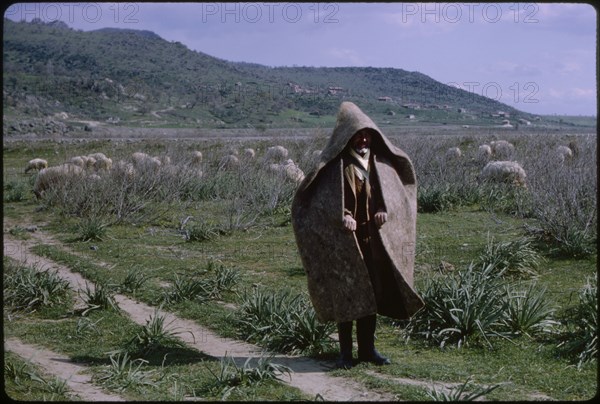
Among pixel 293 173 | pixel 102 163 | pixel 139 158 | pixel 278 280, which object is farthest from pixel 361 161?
pixel 102 163

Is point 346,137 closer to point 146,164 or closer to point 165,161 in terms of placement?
point 146,164

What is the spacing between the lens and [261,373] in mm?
Result: 5648

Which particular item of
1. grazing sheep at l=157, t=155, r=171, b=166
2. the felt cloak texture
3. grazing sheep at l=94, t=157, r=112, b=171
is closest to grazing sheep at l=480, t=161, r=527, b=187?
grazing sheep at l=157, t=155, r=171, b=166

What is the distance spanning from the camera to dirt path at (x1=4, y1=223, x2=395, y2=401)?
5.47 m

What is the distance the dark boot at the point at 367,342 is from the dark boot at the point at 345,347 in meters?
0.10

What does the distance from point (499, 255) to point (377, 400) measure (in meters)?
4.73

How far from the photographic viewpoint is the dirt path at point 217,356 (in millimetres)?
5473

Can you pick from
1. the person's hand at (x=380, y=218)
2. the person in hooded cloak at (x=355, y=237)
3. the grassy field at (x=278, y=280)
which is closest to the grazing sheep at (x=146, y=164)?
the grassy field at (x=278, y=280)

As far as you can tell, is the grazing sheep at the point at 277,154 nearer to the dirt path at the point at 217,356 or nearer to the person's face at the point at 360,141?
the dirt path at the point at 217,356

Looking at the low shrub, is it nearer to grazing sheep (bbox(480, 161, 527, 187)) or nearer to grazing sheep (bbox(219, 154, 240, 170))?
grazing sheep (bbox(480, 161, 527, 187))

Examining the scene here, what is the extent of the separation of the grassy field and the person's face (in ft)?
5.99

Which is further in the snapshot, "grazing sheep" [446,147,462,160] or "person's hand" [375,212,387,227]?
"grazing sheep" [446,147,462,160]

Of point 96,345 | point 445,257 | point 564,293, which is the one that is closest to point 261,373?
point 96,345

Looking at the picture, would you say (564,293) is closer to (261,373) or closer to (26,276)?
(261,373)
